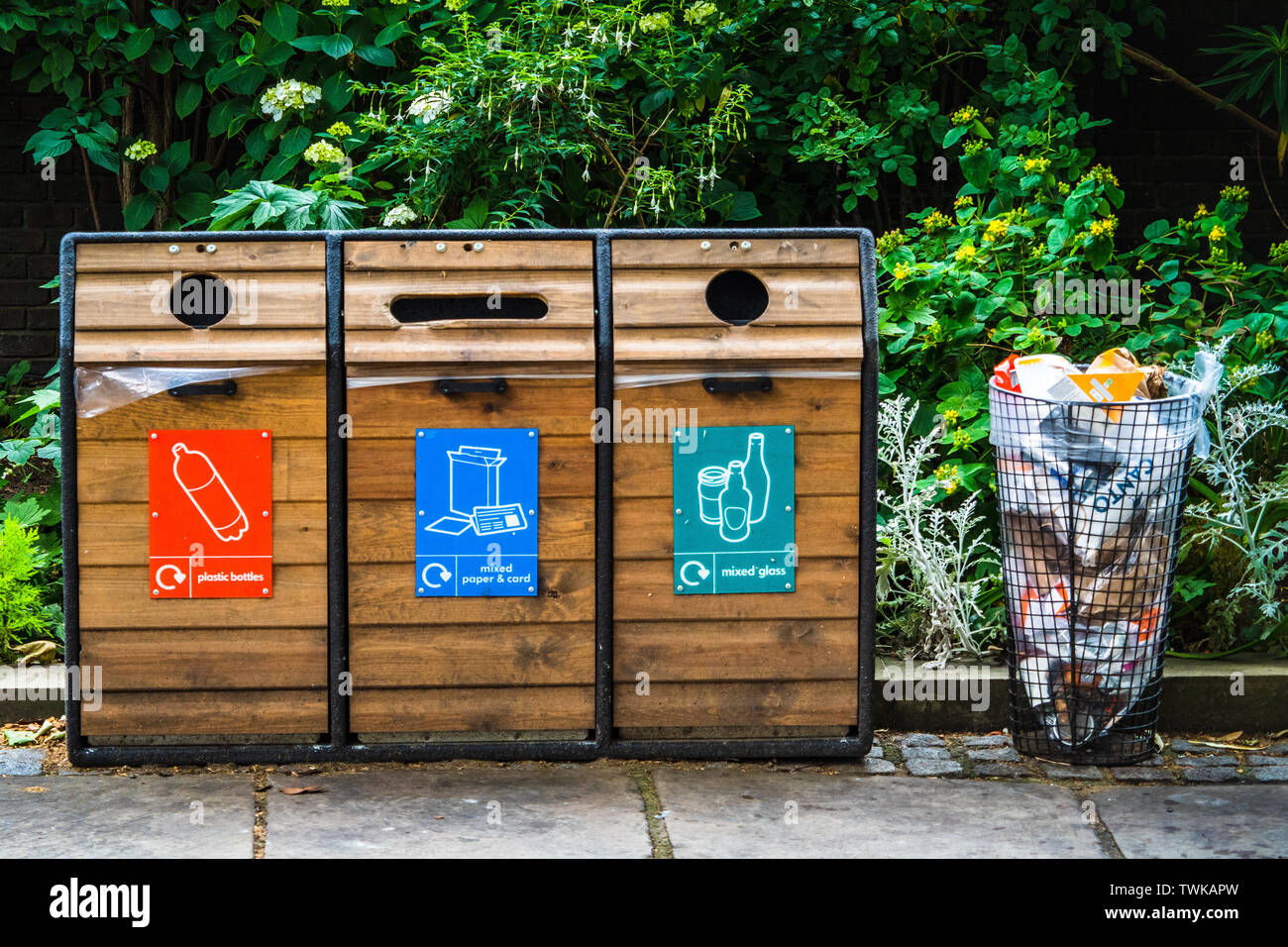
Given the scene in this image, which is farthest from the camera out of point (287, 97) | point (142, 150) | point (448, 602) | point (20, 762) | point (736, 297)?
point (142, 150)

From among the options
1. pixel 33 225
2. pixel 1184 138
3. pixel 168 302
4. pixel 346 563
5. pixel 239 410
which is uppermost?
pixel 1184 138

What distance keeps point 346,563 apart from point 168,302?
83cm

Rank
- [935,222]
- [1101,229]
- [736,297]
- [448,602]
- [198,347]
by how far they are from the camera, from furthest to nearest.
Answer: [935,222] < [1101,229] < [736,297] < [448,602] < [198,347]

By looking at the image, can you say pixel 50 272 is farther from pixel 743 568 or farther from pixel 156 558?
pixel 743 568

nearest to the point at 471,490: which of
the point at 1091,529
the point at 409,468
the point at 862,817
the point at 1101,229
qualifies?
the point at 409,468

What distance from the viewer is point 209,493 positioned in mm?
3518

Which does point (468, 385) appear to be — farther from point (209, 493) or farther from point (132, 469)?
point (132, 469)

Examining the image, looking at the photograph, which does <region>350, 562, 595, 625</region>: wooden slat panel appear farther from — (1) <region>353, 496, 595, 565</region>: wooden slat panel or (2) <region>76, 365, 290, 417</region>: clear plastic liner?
(2) <region>76, 365, 290, 417</region>: clear plastic liner

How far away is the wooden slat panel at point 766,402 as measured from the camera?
3.56 metres

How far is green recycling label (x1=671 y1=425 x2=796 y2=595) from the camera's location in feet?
11.8

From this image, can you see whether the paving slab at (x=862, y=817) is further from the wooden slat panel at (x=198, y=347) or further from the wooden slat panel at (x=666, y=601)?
the wooden slat panel at (x=198, y=347)

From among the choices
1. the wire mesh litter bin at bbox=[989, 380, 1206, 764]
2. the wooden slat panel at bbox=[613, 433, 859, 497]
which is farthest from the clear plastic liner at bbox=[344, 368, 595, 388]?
the wire mesh litter bin at bbox=[989, 380, 1206, 764]

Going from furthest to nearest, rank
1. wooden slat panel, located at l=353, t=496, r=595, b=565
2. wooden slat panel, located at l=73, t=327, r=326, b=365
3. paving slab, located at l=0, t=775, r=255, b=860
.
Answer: wooden slat panel, located at l=353, t=496, r=595, b=565
wooden slat panel, located at l=73, t=327, r=326, b=365
paving slab, located at l=0, t=775, r=255, b=860

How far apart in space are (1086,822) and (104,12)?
4.63 m
